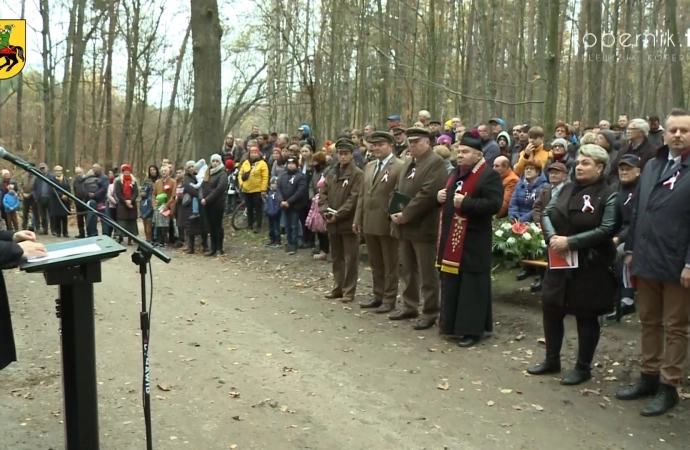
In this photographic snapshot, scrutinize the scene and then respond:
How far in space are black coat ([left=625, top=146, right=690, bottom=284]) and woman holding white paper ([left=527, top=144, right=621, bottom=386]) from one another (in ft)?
1.18

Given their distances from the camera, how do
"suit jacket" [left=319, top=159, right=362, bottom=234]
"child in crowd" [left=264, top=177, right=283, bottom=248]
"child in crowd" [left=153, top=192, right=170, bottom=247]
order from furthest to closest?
"child in crowd" [left=153, top=192, right=170, bottom=247] → "child in crowd" [left=264, top=177, right=283, bottom=248] → "suit jacket" [left=319, top=159, right=362, bottom=234]

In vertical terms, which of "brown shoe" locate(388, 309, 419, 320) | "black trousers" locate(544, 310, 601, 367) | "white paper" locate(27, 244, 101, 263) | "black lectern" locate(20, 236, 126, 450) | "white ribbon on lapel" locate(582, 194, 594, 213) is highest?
"white ribbon on lapel" locate(582, 194, 594, 213)

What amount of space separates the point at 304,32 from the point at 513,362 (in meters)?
→ 24.4

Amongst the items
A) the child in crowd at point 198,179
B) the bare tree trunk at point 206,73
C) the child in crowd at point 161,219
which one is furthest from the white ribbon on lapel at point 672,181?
the bare tree trunk at point 206,73

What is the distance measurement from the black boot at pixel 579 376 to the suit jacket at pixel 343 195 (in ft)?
13.9

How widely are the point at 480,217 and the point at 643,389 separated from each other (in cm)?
240

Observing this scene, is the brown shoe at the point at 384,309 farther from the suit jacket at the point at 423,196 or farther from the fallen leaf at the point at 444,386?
the fallen leaf at the point at 444,386

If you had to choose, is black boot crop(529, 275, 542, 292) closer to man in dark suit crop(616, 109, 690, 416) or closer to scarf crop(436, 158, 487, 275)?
scarf crop(436, 158, 487, 275)

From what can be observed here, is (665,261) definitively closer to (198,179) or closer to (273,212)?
(273,212)

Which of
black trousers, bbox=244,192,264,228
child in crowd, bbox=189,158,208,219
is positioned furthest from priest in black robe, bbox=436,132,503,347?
black trousers, bbox=244,192,264,228

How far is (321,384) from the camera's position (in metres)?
5.90

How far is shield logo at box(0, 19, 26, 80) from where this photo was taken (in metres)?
7.70

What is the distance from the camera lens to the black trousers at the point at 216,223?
14.3m

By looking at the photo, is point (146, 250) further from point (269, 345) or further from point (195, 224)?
point (195, 224)
